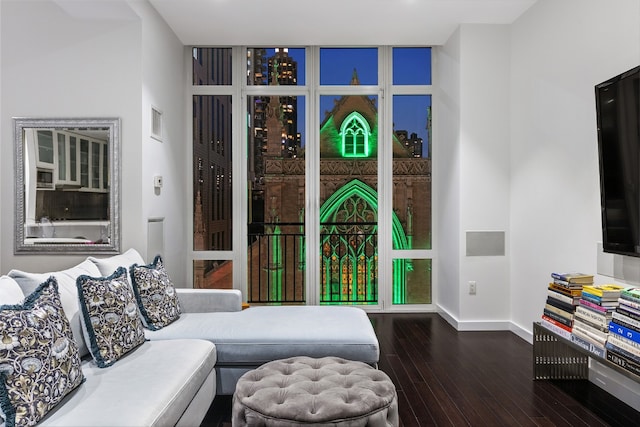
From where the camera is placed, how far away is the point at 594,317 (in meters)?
2.48

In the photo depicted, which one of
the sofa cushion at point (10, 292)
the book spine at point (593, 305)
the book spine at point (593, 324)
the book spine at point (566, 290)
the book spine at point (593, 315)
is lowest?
the book spine at point (593, 324)

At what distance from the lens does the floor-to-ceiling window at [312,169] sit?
4.93 m

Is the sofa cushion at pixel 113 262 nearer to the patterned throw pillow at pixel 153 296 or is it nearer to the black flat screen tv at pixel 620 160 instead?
the patterned throw pillow at pixel 153 296

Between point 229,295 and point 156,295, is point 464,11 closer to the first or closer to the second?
point 229,295

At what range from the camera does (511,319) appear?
4164mm

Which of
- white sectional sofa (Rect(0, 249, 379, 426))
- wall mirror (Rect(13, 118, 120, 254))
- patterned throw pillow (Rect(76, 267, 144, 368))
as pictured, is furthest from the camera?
wall mirror (Rect(13, 118, 120, 254))

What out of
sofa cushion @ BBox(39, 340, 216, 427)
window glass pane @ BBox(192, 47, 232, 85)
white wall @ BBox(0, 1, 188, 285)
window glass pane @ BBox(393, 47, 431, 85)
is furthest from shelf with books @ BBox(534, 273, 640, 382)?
window glass pane @ BBox(192, 47, 232, 85)

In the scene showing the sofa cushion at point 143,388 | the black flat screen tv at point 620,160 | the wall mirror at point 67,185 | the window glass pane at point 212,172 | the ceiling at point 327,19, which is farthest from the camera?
the window glass pane at point 212,172

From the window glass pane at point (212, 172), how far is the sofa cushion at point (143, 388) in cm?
258

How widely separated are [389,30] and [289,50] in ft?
4.03

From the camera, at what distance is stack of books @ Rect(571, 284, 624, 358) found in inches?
94.4

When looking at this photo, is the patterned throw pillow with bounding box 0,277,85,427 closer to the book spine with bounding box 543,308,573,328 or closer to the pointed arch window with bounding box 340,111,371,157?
the book spine with bounding box 543,308,573,328

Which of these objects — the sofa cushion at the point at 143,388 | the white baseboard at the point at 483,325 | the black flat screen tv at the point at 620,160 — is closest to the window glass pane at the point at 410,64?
the black flat screen tv at the point at 620,160

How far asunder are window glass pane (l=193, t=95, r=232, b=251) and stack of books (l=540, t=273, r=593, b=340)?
3319 millimetres
